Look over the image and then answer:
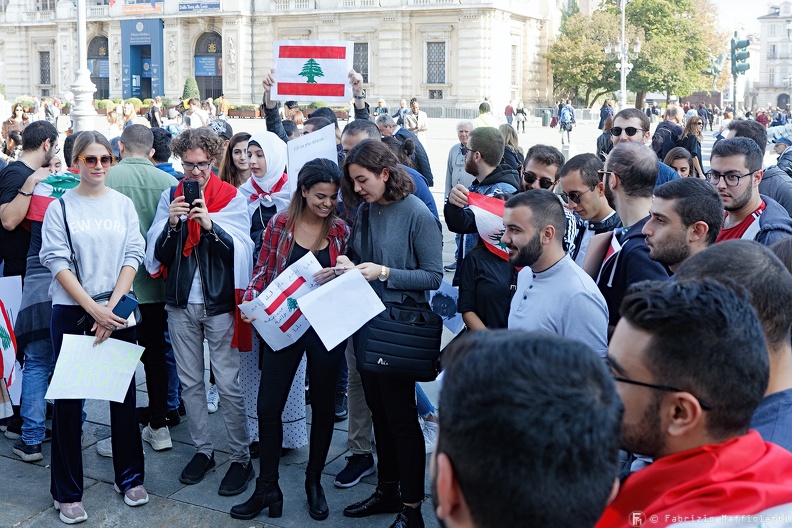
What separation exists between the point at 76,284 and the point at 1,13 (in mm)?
67934

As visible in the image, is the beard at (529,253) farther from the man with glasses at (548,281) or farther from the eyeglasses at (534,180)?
the eyeglasses at (534,180)

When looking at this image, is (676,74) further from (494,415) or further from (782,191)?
(494,415)

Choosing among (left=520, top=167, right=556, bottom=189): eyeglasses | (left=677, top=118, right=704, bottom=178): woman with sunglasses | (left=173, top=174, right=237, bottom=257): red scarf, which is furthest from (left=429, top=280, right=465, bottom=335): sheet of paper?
(left=677, top=118, right=704, bottom=178): woman with sunglasses

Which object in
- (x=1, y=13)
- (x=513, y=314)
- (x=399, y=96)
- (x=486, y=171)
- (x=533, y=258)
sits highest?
(x=1, y=13)

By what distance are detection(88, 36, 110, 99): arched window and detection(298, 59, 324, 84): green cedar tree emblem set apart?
57.2 metres

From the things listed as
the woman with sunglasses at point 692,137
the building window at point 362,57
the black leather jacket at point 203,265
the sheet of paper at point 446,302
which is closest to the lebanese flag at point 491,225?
the sheet of paper at point 446,302

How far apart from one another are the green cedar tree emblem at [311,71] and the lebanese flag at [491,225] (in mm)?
3040

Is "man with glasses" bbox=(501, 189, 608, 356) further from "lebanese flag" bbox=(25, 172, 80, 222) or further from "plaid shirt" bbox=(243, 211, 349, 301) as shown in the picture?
"lebanese flag" bbox=(25, 172, 80, 222)

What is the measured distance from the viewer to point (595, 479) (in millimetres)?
1466

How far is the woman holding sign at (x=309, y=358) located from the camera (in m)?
4.44

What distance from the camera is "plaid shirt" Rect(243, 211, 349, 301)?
456 cm

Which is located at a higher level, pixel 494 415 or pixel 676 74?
pixel 676 74

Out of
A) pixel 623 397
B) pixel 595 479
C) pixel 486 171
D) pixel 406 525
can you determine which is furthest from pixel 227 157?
pixel 595 479

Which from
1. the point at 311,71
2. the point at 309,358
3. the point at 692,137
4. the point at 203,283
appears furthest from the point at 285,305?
the point at 692,137
